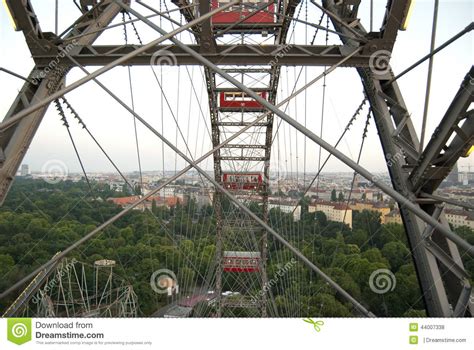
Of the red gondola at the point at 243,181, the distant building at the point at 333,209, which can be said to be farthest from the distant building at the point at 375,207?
the red gondola at the point at 243,181

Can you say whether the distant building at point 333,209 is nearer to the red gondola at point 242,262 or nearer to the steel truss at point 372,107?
the red gondola at point 242,262

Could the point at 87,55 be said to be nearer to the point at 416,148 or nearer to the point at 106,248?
the point at 416,148

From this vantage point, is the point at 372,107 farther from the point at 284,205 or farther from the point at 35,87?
the point at 284,205

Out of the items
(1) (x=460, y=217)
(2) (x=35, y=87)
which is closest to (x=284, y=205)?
(1) (x=460, y=217)

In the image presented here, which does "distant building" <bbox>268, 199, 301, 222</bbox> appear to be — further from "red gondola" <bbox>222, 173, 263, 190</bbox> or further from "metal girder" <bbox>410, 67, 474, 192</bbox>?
"metal girder" <bbox>410, 67, 474, 192</bbox>
